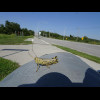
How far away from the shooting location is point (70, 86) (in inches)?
37.9

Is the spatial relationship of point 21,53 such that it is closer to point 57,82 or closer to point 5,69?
point 5,69

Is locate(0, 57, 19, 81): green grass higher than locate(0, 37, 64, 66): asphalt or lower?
higher

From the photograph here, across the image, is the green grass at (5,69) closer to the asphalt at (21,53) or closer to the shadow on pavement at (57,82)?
the asphalt at (21,53)

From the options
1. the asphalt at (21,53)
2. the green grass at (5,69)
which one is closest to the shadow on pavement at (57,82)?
the green grass at (5,69)

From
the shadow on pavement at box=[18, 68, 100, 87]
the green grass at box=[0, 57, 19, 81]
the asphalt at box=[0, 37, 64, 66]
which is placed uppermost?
the shadow on pavement at box=[18, 68, 100, 87]

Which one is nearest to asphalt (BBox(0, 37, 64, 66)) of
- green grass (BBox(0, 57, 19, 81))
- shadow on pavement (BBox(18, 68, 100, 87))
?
green grass (BBox(0, 57, 19, 81))

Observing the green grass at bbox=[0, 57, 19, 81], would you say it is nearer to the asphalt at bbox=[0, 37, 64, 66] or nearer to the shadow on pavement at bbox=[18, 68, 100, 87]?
the asphalt at bbox=[0, 37, 64, 66]

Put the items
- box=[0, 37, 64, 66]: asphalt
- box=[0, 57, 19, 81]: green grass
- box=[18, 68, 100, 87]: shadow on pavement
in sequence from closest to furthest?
box=[18, 68, 100, 87]: shadow on pavement
box=[0, 57, 19, 81]: green grass
box=[0, 37, 64, 66]: asphalt
